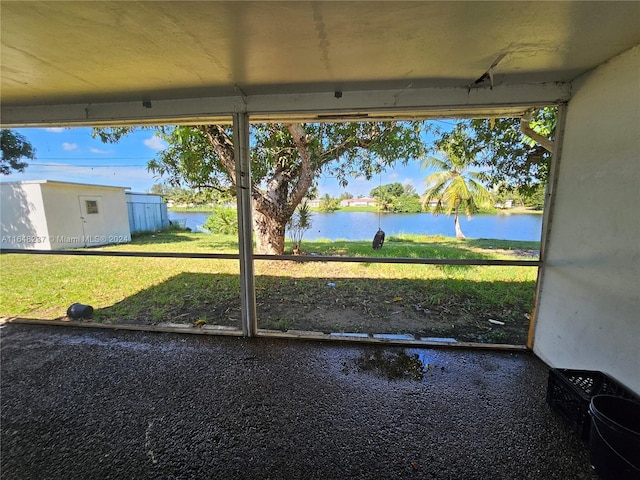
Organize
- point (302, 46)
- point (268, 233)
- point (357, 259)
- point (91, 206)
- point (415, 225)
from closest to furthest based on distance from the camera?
point (302, 46) → point (357, 259) → point (415, 225) → point (268, 233) → point (91, 206)

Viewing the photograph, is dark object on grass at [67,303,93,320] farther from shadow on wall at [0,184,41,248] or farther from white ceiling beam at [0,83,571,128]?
shadow on wall at [0,184,41,248]

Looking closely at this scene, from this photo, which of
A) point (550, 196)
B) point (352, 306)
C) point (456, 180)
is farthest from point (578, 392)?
point (456, 180)

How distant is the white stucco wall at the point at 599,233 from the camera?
4.62ft

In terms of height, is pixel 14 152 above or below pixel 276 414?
above

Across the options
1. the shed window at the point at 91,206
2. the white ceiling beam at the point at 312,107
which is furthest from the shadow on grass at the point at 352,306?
the shed window at the point at 91,206

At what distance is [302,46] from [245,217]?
140 centimetres

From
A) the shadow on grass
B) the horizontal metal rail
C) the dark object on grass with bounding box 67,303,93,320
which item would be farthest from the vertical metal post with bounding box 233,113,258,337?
the dark object on grass with bounding box 67,303,93,320

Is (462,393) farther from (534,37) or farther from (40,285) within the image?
(40,285)

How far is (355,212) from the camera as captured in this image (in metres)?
3.54

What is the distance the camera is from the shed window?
17.9 feet

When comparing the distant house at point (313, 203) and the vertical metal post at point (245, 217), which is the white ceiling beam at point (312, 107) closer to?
the vertical metal post at point (245, 217)

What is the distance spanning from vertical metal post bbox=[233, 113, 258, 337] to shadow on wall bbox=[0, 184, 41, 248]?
191 inches

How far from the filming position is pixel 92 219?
5383 millimetres

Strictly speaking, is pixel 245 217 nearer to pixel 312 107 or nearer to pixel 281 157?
pixel 312 107
